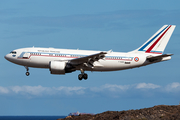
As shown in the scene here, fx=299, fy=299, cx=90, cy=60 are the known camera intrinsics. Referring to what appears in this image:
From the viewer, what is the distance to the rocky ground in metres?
28.0

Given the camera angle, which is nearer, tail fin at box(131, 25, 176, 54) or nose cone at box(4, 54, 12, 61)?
nose cone at box(4, 54, 12, 61)

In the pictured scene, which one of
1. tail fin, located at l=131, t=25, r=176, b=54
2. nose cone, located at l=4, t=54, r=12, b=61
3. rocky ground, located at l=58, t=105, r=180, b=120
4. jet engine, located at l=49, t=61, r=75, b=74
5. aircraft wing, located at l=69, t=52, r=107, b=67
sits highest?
tail fin, located at l=131, t=25, r=176, b=54

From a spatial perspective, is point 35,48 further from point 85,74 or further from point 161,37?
point 161,37

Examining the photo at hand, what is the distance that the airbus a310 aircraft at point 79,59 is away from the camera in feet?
145

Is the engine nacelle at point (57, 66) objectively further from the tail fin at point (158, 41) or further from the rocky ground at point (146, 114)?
the tail fin at point (158, 41)

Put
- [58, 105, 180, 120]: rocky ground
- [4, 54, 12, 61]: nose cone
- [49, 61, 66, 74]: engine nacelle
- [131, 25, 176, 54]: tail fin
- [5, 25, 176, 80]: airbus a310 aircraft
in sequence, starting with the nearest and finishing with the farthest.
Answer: [58, 105, 180, 120]: rocky ground, [49, 61, 66, 74]: engine nacelle, [5, 25, 176, 80]: airbus a310 aircraft, [4, 54, 12, 61]: nose cone, [131, 25, 176, 54]: tail fin

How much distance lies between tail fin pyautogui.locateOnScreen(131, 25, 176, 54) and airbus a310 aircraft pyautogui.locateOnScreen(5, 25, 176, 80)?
393mm

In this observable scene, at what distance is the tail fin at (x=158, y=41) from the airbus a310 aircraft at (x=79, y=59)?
393mm

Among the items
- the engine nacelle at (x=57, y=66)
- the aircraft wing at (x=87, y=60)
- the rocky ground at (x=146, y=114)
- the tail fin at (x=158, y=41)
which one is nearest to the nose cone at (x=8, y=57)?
the engine nacelle at (x=57, y=66)

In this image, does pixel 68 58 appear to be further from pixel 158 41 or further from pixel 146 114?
pixel 146 114

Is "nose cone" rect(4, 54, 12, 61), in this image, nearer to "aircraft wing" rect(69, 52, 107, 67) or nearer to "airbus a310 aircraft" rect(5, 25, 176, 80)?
"airbus a310 aircraft" rect(5, 25, 176, 80)

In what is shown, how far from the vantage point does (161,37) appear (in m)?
50.4

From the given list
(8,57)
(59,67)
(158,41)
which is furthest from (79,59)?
(158,41)

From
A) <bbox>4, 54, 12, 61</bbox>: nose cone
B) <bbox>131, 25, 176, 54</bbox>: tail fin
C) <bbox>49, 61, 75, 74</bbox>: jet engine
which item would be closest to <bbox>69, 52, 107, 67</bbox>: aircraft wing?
<bbox>49, 61, 75, 74</bbox>: jet engine
